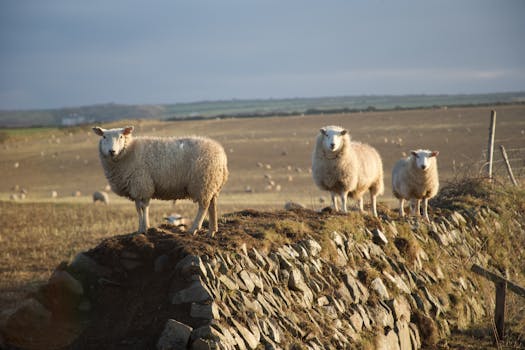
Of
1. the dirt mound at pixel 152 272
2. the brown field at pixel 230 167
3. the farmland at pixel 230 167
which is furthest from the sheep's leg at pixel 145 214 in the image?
the farmland at pixel 230 167

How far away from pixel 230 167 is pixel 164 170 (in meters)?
40.4

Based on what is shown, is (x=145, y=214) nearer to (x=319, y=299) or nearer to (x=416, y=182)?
(x=319, y=299)

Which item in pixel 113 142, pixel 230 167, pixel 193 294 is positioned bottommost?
pixel 230 167

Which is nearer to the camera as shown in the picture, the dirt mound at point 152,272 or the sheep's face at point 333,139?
the dirt mound at point 152,272

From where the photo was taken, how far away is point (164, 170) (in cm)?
1065

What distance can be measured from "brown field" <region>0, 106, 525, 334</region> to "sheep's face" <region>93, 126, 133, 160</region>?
4.92m

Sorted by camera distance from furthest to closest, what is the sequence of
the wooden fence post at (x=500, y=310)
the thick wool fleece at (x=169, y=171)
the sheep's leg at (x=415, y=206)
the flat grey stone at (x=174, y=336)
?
the sheep's leg at (x=415, y=206) → the wooden fence post at (x=500, y=310) → the thick wool fleece at (x=169, y=171) → the flat grey stone at (x=174, y=336)

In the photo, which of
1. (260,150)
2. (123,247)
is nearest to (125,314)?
(123,247)

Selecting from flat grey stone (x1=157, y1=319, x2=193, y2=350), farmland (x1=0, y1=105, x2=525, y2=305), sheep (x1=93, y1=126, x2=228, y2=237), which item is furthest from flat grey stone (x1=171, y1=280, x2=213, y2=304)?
farmland (x1=0, y1=105, x2=525, y2=305)

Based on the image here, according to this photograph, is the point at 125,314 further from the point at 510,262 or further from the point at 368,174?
the point at 510,262

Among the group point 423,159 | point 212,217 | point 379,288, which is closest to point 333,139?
point 423,159

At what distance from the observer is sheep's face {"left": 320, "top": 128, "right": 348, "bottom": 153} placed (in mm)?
13539

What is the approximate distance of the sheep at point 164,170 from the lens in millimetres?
10594

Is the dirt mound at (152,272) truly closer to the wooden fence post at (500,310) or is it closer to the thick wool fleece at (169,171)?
the thick wool fleece at (169,171)
